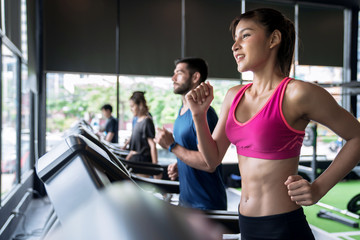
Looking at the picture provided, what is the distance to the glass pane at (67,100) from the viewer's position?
224 inches

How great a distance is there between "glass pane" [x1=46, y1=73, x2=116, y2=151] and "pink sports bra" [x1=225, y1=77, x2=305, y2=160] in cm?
507

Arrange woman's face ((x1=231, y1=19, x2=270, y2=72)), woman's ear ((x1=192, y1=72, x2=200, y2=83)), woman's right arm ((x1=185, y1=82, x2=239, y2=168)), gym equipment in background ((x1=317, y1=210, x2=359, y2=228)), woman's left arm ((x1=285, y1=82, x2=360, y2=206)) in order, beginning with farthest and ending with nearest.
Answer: gym equipment in background ((x1=317, y1=210, x2=359, y2=228)), woman's ear ((x1=192, y1=72, x2=200, y2=83)), woman's right arm ((x1=185, y1=82, x2=239, y2=168)), woman's face ((x1=231, y1=19, x2=270, y2=72)), woman's left arm ((x1=285, y1=82, x2=360, y2=206))

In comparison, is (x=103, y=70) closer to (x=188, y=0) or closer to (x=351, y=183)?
(x=188, y=0)

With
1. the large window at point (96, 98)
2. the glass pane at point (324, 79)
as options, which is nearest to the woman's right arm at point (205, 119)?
the large window at point (96, 98)

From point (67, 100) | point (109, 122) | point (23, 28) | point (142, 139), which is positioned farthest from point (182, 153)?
point (67, 100)

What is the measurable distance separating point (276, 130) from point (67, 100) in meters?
5.21

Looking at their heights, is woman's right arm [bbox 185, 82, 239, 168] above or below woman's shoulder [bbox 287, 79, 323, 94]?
below

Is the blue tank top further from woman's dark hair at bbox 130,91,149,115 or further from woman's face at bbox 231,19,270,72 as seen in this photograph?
woman's dark hair at bbox 130,91,149,115

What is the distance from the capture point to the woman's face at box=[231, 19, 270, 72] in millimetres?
1113

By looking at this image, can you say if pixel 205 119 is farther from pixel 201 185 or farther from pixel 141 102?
pixel 141 102

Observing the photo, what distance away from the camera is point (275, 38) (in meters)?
1.13

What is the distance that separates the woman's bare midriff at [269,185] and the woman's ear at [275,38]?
392mm

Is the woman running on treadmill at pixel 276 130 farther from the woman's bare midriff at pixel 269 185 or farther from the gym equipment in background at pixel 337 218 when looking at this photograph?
the gym equipment in background at pixel 337 218

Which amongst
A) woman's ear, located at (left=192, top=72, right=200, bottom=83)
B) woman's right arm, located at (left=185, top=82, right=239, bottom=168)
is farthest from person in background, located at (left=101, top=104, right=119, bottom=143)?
woman's right arm, located at (left=185, top=82, right=239, bottom=168)
